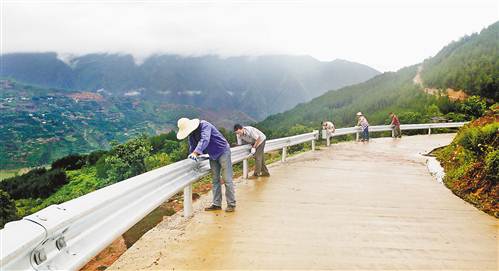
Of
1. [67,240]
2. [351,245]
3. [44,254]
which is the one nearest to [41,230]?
[44,254]

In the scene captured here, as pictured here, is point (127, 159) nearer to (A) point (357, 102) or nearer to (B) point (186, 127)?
(B) point (186, 127)

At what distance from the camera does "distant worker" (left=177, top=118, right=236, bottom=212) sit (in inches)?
266

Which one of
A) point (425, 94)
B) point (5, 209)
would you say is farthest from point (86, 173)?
point (425, 94)

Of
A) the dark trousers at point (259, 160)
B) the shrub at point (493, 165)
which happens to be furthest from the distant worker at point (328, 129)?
the shrub at point (493, 165)

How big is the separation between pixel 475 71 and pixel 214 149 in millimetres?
91186

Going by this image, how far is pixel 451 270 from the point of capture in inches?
173

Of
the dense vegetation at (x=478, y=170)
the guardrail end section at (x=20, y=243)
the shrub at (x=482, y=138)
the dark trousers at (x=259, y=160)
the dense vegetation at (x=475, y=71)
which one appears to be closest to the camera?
the guardrail end section at (x=20, y=243)

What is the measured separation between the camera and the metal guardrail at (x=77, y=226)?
2562mm

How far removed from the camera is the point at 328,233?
222 inches

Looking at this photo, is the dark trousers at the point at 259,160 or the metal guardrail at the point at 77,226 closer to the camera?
the metal guardrail at the point at 77,226

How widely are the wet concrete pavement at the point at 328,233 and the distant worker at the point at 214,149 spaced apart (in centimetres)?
32

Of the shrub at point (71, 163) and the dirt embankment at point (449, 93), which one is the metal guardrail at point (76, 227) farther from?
the shrub at point (71, 163)

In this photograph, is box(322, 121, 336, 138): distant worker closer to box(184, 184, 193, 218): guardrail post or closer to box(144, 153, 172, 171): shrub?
box(184, 184, 193, 218): guardrail post

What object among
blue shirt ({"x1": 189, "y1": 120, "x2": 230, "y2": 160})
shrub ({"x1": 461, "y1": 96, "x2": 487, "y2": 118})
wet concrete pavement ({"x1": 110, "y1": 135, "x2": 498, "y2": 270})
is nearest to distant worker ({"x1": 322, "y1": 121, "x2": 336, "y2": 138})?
wet concrete pavement ({"x1": 110, "y1": 135, "x2": 498, "y2": 270})
